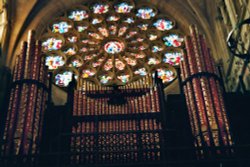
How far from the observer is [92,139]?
13039 mm

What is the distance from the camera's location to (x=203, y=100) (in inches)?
539

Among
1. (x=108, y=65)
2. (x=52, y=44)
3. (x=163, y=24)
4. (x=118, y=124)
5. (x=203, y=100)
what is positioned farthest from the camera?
(x=163, y=24)

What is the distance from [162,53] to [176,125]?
5093 millimetres

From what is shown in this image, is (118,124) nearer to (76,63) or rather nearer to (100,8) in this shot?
(76,63)

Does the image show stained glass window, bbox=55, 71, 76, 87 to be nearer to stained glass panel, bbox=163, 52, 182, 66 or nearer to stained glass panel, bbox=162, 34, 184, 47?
stained glass panel, bbox=163, 52, 182, 66

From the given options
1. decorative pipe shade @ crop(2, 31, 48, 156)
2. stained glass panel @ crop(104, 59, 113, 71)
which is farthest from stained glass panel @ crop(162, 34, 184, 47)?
decorative pipe shade @ crop(2, 31, 48, 156)

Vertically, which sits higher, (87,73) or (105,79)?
(87,73)

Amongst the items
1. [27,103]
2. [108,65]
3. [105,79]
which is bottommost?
[27,103]

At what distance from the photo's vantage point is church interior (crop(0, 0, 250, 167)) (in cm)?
1272

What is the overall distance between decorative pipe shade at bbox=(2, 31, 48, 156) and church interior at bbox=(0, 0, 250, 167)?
29 mm

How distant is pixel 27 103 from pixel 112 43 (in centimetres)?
610

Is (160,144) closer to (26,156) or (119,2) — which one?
(26,156)

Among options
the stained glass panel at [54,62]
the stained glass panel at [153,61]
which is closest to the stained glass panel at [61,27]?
the stained glass panel at [54,62]

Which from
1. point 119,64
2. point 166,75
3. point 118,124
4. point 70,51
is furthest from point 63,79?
point 118,124
